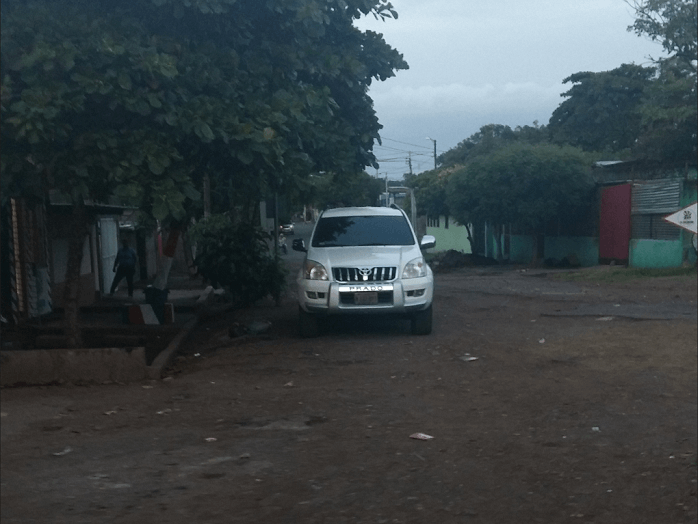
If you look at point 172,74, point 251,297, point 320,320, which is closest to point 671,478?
point 172,74

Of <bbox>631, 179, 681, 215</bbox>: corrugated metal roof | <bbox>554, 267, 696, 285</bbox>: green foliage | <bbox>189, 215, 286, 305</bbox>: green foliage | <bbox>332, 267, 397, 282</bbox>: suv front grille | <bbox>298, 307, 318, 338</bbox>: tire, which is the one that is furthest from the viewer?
<bbox>631, 179, 681, 215</bbox>: corrugated metal roof

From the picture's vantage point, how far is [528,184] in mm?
30906

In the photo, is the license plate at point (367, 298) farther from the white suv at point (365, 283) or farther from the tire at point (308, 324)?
the tire at point (308, 324)

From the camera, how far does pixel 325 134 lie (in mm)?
11273

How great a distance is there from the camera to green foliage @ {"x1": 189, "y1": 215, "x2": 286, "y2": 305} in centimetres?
1522

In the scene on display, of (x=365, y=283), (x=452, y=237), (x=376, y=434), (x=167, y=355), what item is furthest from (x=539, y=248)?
(x=376, y=434)

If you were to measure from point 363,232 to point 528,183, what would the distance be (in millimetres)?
19884

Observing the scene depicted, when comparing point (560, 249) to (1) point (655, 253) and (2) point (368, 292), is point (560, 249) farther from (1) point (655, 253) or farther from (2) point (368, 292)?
(2) point (368, 292)

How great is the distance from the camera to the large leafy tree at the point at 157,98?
839cm

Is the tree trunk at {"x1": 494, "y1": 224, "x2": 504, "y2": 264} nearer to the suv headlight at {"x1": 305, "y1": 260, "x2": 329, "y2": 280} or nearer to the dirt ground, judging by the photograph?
the dirt ground

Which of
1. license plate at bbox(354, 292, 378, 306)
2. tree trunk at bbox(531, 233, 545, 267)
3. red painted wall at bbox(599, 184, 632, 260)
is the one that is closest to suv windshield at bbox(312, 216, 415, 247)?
license plate at bbox(354, 292, 378, 306)

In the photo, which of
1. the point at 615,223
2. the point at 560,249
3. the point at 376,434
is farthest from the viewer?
the point at 560,249

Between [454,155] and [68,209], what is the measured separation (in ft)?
196

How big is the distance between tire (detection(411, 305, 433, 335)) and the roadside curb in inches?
125
